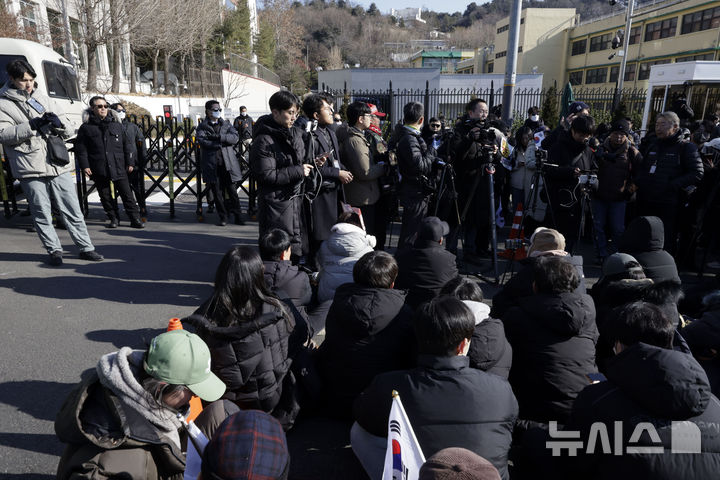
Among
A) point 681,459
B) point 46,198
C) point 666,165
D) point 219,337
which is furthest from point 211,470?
point 666,165

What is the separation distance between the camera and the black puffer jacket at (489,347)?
2.54m

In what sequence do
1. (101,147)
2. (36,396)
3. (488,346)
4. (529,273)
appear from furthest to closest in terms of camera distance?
(101,147)
(529,273)
(36,396)
(488,346)

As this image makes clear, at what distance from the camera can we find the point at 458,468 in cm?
131

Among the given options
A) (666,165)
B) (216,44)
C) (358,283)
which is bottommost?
(358,283)

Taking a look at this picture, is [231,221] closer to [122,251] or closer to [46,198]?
[122,251]

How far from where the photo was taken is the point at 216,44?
4059cm

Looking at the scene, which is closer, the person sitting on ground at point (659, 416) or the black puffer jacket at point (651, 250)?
the person sitting on ground at point (659, 416)

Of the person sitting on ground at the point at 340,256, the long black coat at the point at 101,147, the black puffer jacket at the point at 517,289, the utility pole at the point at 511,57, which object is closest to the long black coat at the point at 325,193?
the person sitting on ground at the point at 340,256

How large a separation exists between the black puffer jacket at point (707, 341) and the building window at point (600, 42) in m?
51.3

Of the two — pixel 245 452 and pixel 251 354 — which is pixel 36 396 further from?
pixel 245 452

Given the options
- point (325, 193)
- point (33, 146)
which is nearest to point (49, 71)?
point (33, 146)

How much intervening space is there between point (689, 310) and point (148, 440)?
406cm

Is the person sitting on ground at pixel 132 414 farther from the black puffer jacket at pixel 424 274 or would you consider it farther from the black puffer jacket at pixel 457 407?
the black puffer jacket at pixel 424 274

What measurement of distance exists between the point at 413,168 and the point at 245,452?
411 cm
